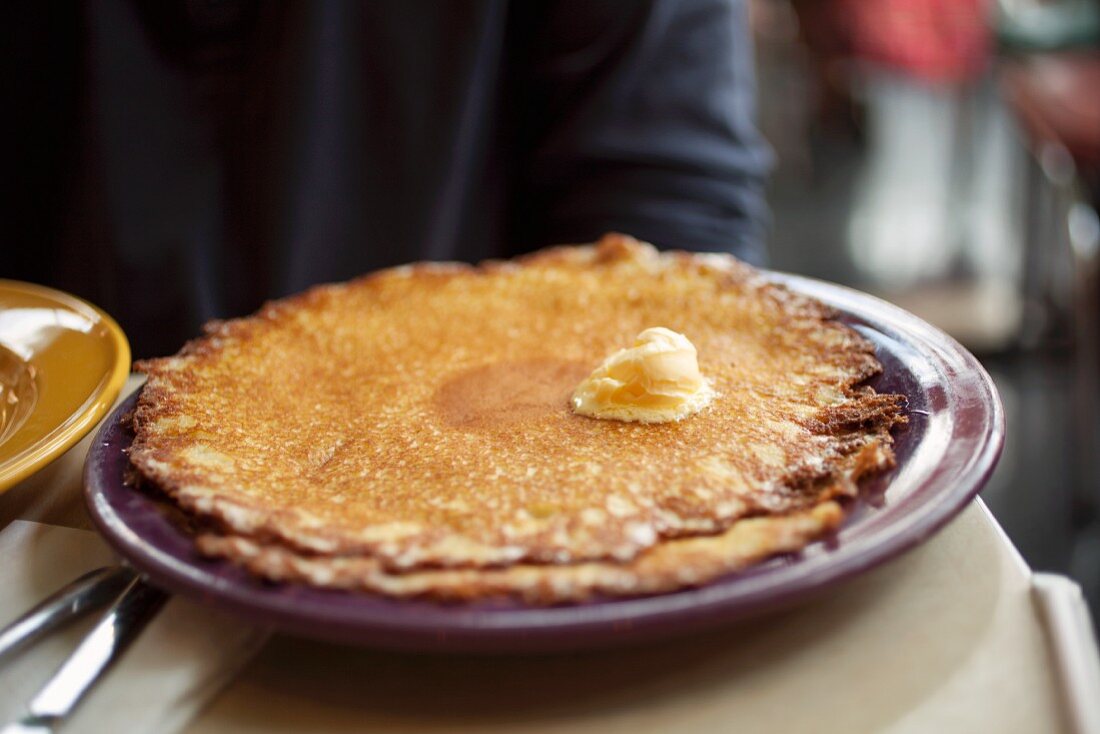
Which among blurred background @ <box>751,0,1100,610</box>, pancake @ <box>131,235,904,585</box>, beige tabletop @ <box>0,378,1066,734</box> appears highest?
pancake @ <box>131,235,904,585</box>

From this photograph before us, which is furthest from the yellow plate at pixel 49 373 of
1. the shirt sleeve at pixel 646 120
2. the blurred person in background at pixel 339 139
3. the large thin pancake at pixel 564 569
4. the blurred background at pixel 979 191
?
the blurred background at pixel 979 191

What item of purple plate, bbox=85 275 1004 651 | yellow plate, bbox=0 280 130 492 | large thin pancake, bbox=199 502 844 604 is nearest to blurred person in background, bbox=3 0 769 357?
yellow plate, bbox=0 280 130 492

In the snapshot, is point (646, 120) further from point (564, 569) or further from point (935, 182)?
point (935, 182)

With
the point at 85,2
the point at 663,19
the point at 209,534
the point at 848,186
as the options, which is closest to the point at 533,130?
the point at 663,19

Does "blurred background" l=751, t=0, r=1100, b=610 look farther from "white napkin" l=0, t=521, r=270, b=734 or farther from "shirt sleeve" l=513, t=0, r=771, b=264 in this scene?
"white napkin" l=0, t=521, r=270, b=734

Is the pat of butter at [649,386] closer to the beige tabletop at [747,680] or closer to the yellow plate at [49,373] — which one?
the beige tabletop at [747,680]

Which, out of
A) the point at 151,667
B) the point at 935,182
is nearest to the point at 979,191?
the point at 935,182
